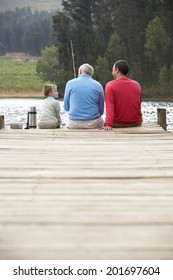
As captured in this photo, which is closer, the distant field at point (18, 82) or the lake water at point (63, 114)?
the lake water at point (63, 114)

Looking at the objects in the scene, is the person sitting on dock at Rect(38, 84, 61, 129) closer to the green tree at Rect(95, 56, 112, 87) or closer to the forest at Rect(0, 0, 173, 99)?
the forest at Rect(0, 0, 173, 99)

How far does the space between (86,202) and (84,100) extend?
5687 mm

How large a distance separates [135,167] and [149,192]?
1.05 meters

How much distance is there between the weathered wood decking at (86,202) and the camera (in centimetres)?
281

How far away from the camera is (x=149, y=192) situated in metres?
3.99

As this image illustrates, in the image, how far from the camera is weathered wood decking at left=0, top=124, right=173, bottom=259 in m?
2.81

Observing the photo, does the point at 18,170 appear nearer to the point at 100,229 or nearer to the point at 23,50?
the point at 100,229

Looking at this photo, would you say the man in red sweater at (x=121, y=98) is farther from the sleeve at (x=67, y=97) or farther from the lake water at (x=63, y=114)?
the lake water at (x=63, y=114)

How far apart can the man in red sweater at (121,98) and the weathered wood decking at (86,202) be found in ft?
7.87

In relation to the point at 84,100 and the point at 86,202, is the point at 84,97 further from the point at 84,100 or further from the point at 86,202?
the point at 86,202

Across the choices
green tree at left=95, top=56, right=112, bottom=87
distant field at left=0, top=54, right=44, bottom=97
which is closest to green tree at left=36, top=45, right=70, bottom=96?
distant field at left=0, top=54, right=44, bottom=97

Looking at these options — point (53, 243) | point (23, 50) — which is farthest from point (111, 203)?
point (23, 50)

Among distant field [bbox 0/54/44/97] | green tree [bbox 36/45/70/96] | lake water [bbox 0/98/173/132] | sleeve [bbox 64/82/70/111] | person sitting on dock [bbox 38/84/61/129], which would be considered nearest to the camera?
sleeve [bbox 64/82/70/111]

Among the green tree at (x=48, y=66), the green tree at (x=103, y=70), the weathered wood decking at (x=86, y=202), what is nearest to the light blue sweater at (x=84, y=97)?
the weathered wood decking at (x=86, y=202)
